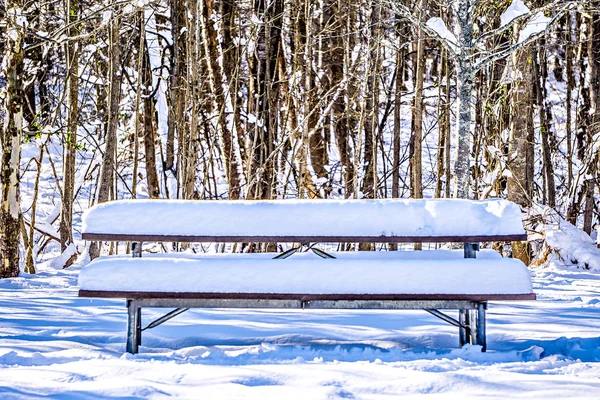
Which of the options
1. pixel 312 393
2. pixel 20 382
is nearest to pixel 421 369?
pixel 312 393

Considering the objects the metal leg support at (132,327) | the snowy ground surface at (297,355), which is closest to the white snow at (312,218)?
the metal leg support at (132,327)

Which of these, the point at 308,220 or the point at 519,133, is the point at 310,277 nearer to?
the point at 308,220

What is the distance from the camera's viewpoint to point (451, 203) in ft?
13.3

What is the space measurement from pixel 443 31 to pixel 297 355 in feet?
11.7

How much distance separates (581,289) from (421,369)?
4.36 m

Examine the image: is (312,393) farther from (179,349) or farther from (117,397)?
(179,349)

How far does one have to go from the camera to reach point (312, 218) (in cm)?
404

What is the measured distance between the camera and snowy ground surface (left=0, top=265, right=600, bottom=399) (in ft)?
10.6

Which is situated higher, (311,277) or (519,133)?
(519,133)

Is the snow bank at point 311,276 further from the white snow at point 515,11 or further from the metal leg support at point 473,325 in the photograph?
the white snow at point 515,11

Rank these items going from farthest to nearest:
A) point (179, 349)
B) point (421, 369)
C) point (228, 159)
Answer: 1. point (228, 159)
2. point (179, 349)
3. point (421, 369)

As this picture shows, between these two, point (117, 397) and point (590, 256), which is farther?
point (590, 256)

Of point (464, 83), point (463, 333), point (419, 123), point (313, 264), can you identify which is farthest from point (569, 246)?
point (313, 264)

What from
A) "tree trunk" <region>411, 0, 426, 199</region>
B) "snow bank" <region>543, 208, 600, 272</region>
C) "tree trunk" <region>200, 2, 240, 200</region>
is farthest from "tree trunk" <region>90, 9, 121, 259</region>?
"snow bank" <region>543, 208, 600, 272</region>
